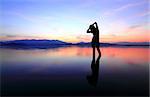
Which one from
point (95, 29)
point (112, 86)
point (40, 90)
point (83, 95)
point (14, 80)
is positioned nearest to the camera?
point (83, 95)

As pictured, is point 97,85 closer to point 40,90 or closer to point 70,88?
point 70,88

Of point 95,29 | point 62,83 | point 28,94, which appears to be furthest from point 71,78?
point 95,29

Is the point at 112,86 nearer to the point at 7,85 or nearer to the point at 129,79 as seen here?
the point at 129,79

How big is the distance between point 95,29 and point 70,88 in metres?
9.38

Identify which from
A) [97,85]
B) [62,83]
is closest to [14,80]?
[62,83]

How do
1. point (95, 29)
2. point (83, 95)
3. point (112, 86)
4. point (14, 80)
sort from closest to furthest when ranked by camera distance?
point (83, 95), point (112, 86), point (14, 80), point (95, 29)

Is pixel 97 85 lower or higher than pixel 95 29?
lower

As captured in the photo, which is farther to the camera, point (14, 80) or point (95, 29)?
point (95, 29)

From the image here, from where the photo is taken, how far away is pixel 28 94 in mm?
5105

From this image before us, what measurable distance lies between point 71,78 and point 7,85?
191 cm

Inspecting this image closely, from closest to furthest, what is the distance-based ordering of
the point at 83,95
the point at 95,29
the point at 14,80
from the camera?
the point at 83,95
the point at 14,80
the point at 95,29

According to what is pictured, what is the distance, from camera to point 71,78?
6996 mm

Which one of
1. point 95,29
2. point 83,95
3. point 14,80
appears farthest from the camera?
point 95,29

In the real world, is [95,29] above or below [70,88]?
above
